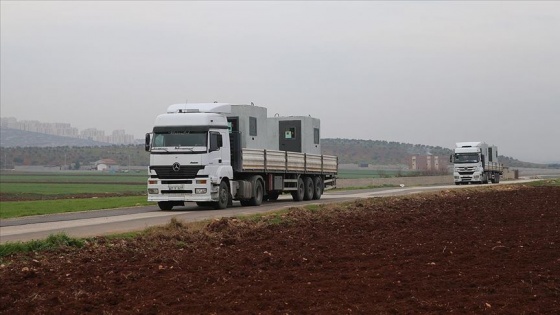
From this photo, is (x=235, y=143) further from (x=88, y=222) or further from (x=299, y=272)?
(x=299, y=272)

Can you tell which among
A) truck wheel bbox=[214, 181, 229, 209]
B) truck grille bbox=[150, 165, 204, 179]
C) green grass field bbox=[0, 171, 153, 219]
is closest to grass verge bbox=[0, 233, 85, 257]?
truck grille bbox=[150, 165, 204, 179]

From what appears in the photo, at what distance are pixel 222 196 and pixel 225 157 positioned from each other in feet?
4.80

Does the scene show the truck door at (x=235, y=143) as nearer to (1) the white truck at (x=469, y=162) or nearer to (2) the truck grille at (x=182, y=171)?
(2) the truck grille at (x=182, y=171)

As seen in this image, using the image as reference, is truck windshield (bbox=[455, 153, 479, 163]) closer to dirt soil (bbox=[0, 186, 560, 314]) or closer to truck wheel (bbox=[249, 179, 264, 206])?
truck wheel (bbox=[249, 179, 264, 206])

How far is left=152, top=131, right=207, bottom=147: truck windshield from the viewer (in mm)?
29391

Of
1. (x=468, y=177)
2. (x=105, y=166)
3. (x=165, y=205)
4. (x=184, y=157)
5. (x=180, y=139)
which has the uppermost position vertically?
(x=105, y=166)

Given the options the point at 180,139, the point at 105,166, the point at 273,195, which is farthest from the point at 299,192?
the point at 105,166

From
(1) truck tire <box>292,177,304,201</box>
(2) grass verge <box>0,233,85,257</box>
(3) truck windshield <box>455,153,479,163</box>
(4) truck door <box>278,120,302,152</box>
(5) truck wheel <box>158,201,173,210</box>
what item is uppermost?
(4) truck door <box>278,120,302,152</box>

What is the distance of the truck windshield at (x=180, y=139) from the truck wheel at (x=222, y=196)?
2229mm

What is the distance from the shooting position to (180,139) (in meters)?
29.4

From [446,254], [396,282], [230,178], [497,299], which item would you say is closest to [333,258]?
[446,254]

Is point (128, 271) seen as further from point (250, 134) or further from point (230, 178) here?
point (250, 134)

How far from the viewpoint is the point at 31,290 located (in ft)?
36.9

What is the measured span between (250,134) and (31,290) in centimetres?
2288
